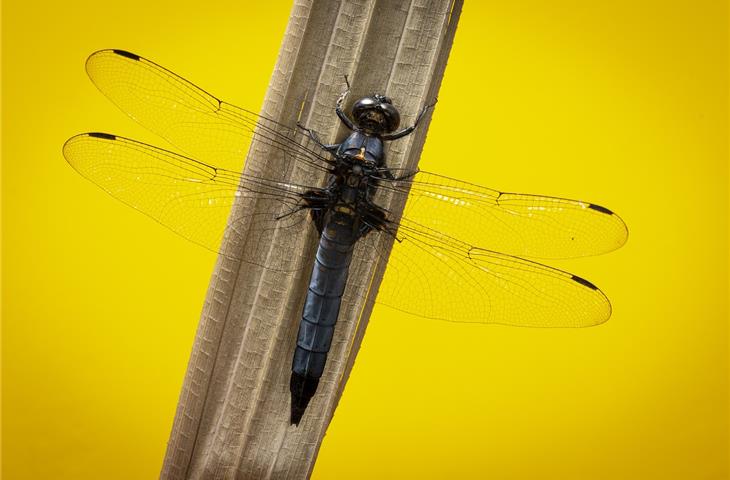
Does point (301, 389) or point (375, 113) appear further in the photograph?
point (301, 389)

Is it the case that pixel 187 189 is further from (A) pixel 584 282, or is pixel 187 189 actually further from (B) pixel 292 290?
(A) pixel 584 282

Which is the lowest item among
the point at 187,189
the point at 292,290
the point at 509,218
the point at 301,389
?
the point at 301,389

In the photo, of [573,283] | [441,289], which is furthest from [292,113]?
[573,283]

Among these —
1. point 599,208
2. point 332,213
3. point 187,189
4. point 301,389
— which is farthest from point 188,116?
point 599,208

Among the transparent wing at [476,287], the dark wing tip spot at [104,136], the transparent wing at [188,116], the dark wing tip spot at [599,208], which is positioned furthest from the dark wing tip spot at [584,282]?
the dark wing tip spot at [104,136]

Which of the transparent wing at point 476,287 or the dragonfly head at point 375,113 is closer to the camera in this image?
the dragonfly head at point 375,113

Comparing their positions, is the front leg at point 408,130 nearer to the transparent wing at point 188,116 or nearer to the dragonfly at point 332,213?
the dragonfly at point 332,213

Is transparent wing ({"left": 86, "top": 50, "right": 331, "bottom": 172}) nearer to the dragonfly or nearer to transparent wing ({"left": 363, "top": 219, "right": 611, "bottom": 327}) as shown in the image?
the dragonfly
